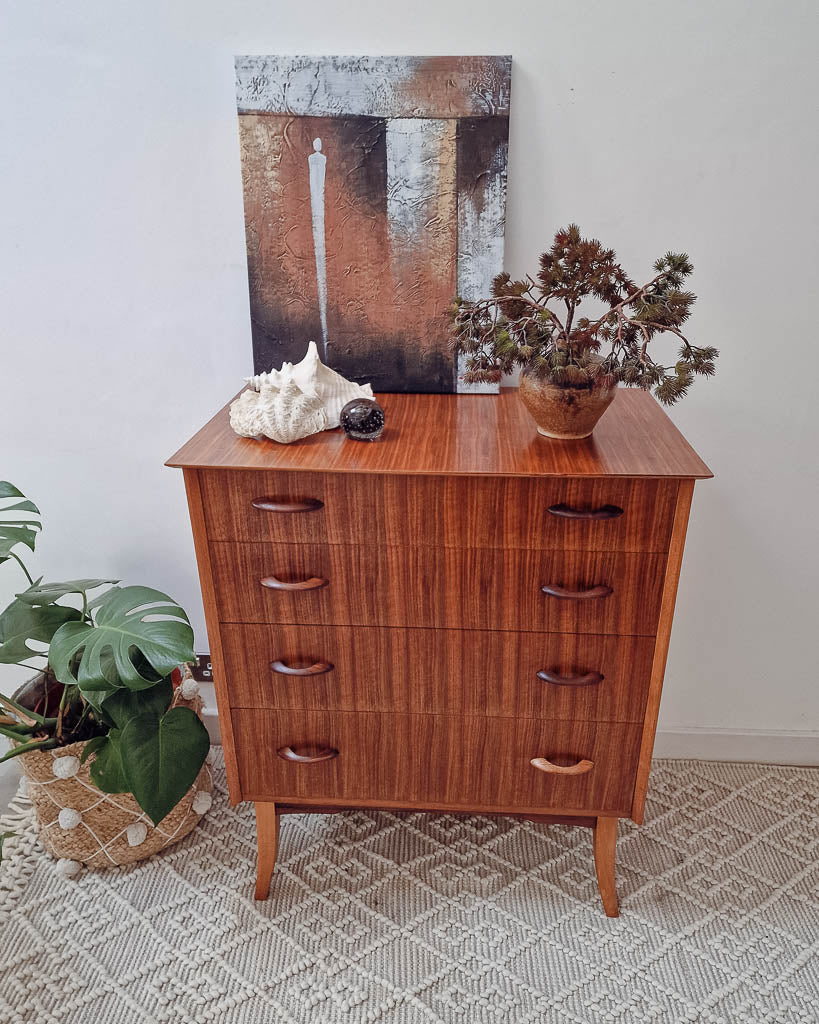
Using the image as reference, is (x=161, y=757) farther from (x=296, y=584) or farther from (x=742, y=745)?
(x=742, y=745)

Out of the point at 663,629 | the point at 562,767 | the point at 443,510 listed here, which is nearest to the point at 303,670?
the point at 443,510

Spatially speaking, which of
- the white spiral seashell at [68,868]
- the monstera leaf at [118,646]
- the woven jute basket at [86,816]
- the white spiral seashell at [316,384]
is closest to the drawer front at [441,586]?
the monstera leaf at [118,646]

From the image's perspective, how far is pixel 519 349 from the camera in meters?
1.12

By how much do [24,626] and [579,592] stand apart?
1.01 metres

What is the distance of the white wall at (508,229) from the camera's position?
4.29 ft

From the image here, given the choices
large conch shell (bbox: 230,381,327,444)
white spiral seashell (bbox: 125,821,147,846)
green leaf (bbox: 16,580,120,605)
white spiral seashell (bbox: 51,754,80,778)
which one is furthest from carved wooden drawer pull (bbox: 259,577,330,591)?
white spiral seashell (bbox: 125,821,147,846)

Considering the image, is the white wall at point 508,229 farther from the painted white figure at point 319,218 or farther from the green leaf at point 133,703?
the green leaf at point 133,703

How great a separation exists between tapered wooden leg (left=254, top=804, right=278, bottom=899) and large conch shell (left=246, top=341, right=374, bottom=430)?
757 mm

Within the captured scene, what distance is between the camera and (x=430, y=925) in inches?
57.2

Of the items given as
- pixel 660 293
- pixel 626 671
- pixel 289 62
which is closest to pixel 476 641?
pixel 626 671

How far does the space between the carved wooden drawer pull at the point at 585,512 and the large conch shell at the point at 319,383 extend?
0.39 meters

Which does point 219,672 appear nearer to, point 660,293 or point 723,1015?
point 660,293

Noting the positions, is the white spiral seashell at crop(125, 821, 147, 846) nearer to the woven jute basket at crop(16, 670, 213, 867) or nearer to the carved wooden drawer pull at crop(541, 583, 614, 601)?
the woven jute basket at crop(16, 670, 213, 867)

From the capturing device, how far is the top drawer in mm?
1125
